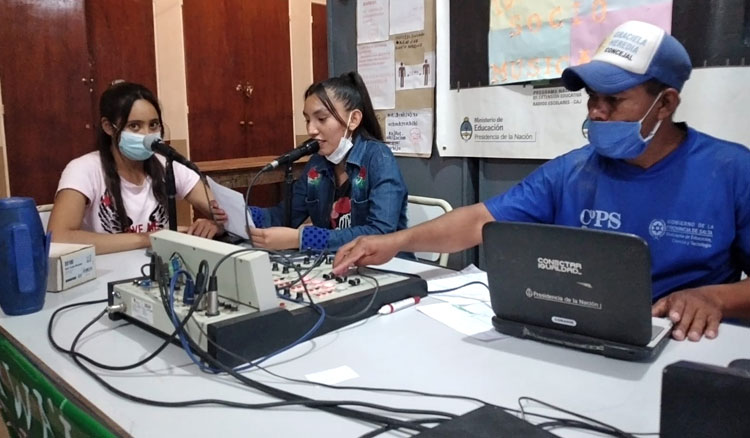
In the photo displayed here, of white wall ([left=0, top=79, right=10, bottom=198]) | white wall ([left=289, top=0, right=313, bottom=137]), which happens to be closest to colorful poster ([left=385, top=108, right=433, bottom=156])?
white wall ([left=0, top=79, right=10, bottom=198])

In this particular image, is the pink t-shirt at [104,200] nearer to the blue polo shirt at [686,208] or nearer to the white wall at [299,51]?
the blue polo shirt at [686,208]

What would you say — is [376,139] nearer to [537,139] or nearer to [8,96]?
[537,139]

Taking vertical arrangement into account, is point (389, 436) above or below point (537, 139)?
below

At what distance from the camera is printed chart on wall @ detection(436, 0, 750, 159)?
66.6 inches

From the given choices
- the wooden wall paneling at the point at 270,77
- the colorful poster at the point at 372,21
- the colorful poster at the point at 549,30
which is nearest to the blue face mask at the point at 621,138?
the colorful poster at the point at 549,30

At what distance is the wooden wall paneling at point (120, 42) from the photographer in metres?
3.73

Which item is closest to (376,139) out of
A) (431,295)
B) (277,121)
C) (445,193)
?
(445,193)

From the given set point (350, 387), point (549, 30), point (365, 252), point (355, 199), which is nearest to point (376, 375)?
point (350, 387)

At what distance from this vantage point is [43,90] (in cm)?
354

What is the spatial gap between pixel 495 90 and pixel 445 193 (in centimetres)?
47

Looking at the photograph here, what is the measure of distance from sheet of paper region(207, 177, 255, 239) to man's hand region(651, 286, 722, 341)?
1.07 metres

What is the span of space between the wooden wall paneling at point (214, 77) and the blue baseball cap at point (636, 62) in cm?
342

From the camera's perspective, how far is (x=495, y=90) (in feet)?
7.23

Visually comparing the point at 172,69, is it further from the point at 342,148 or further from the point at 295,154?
the point at 295,154
